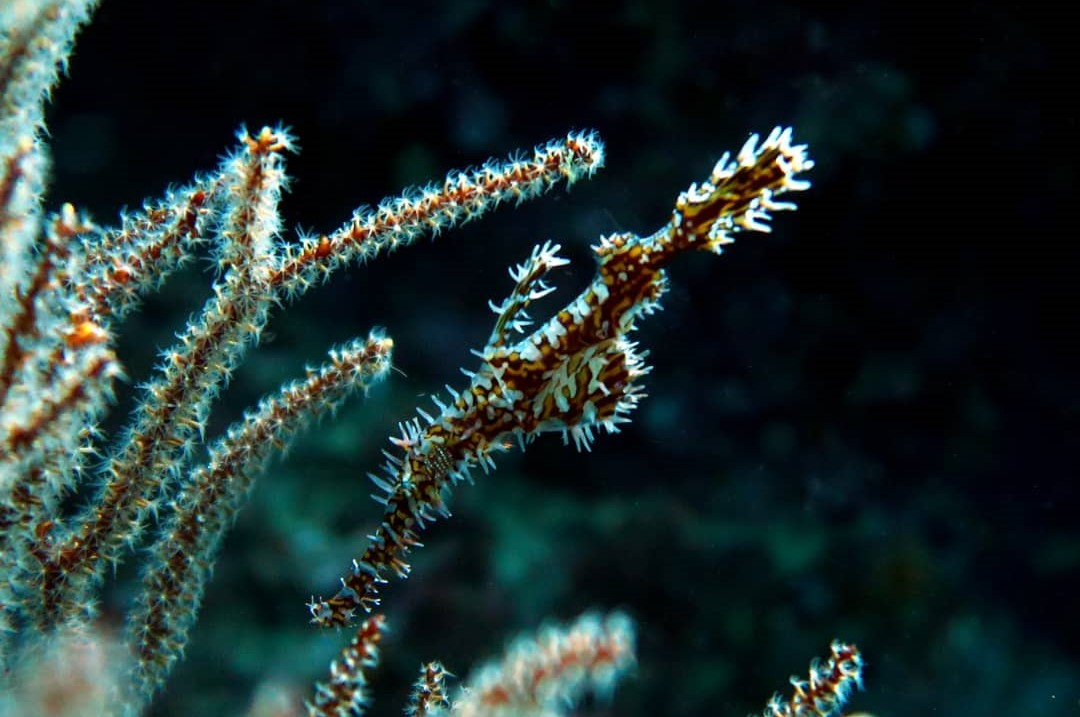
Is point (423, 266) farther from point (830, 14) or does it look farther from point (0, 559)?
point (0, 559)

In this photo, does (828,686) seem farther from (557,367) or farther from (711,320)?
(711,320)

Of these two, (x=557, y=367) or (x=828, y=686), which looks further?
(x=557, y=367)

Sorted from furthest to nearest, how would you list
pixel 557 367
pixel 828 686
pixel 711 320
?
1. pixel 711 320
2. pixel 557 367
3. pixel 828 686

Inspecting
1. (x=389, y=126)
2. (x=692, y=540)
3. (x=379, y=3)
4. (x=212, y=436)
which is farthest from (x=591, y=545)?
(x=379, y=3)

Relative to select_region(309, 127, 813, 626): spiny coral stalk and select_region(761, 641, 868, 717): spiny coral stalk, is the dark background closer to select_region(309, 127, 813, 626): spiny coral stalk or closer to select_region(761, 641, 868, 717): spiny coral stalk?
select_region(309, 127, 813, 626): spiny coral stalk

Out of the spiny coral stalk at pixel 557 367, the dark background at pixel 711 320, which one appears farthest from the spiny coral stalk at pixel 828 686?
the dark background at pixel 711 320

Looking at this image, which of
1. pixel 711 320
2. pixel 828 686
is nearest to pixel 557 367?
pixel 828 686

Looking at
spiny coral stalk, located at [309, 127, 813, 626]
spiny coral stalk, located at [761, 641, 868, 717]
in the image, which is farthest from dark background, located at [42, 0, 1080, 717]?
spiny coral stalk, located at [761, 641, 868, 717]
